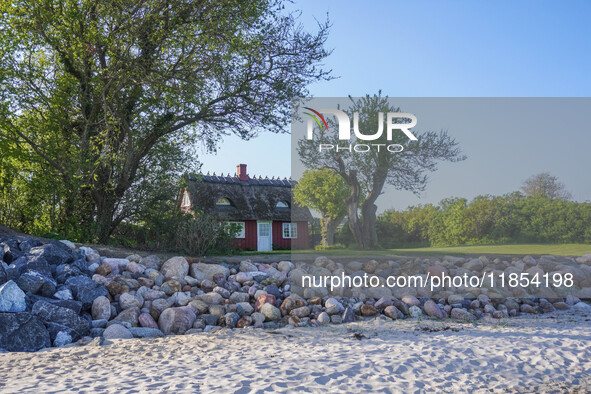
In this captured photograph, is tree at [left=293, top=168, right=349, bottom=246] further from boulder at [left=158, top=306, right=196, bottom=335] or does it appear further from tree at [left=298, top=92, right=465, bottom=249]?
boulder at [left=158, top=306, right=196, bottom=335]

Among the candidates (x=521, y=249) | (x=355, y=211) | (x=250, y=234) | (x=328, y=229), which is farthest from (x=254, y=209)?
(x=521, y=249)

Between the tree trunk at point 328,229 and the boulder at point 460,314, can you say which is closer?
the boulder at point 460,314

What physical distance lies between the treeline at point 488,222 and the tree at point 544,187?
Result: 0.32 ft

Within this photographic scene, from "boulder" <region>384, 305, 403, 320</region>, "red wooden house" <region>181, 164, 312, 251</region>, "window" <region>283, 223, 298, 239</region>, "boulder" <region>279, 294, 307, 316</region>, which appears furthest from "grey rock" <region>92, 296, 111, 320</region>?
"window" <region>283, 223, 298, 239</region>

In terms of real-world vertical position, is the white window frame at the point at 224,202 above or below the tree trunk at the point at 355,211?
above

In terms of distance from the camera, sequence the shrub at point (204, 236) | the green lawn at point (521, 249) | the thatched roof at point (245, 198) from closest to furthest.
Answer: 1. the green lawn at point (521, 249)
2. the shrub at point (204, 236)
3. the thatched roof at point (245, 198)

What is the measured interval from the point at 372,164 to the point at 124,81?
20.9ft

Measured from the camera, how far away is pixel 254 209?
76.3 feet

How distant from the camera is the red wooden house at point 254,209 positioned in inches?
896

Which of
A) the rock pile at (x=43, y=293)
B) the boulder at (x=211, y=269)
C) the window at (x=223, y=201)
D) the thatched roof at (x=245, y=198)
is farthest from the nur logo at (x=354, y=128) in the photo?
the window at (x=223, y=201)

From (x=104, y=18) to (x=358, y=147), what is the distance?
23.2 feet

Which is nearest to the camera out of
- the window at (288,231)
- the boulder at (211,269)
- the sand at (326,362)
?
the sand at (326,362)

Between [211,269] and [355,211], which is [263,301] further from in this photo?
[355,211]

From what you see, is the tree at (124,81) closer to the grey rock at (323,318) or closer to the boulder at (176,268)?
the boulder at (176,268)
